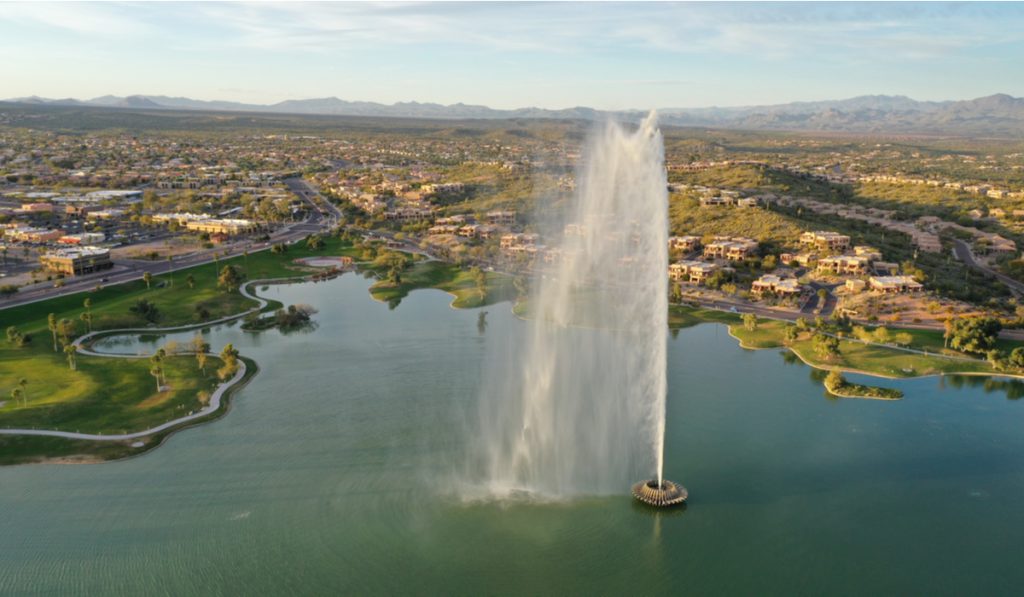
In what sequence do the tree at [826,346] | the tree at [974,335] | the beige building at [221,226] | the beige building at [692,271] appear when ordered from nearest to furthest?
the tree at [826,346]
the tree at [974,335]
the beige building at [692,271]
the beige building at [221,226]

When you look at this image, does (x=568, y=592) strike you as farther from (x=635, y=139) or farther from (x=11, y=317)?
(x=11, y=317)

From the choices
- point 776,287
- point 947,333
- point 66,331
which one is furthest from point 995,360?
point 66,331

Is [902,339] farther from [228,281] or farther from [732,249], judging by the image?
[228,281]

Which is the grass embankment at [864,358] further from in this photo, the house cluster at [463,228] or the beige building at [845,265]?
the house cluster at [463,228]

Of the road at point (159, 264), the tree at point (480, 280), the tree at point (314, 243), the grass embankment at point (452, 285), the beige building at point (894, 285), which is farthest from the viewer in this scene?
the tree at point (314, 243)

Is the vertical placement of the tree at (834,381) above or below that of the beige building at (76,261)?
below

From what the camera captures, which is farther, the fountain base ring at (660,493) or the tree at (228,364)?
the tree at (228,364)

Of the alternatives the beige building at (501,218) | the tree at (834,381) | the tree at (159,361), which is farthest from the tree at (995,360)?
the beige building at (501,218)
